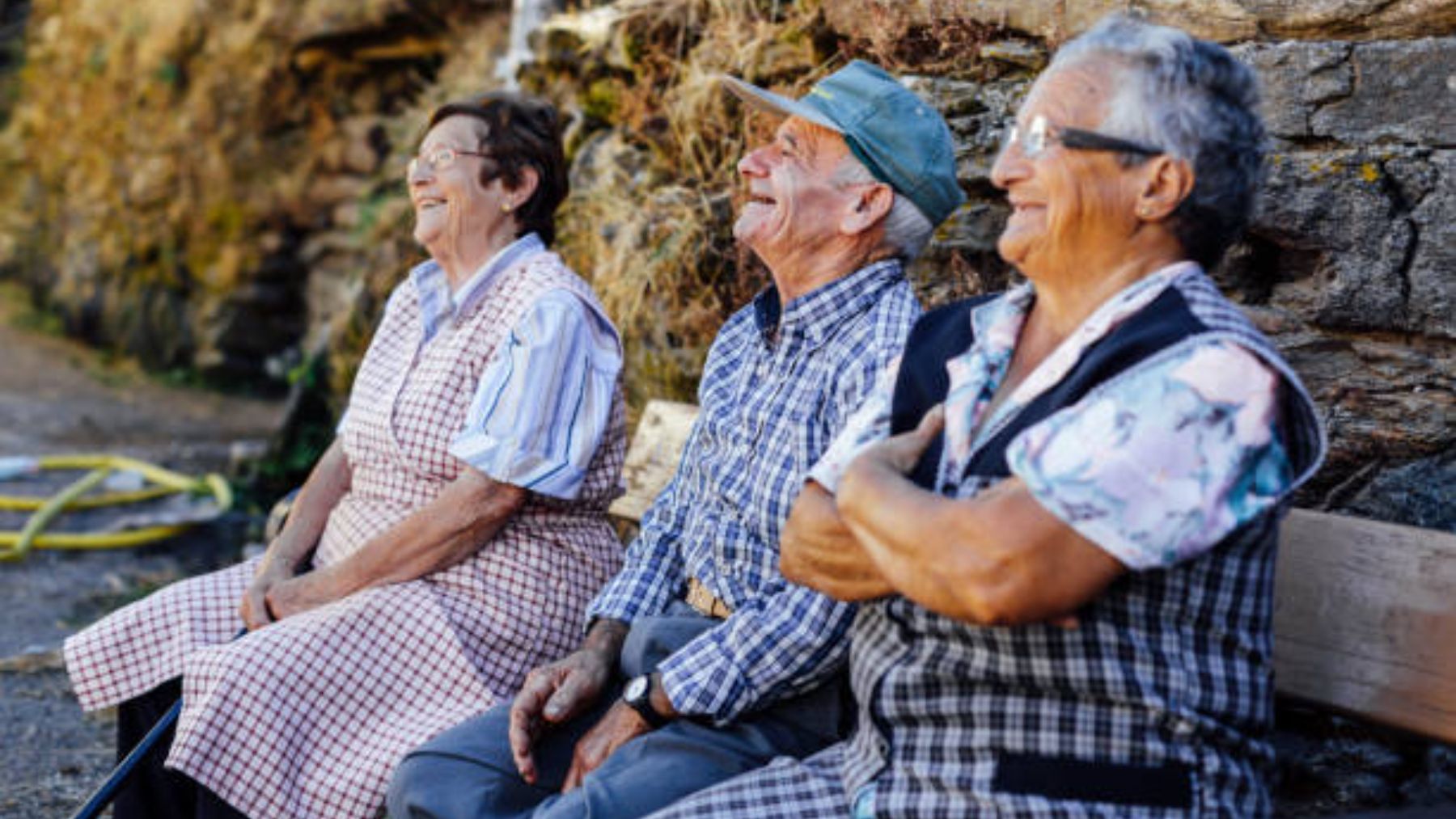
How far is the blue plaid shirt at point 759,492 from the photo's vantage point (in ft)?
7.61

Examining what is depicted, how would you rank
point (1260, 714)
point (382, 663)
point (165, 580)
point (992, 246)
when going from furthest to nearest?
point (165, 580)
point (992, 246)
point (382, 663)
point (1260, 714)

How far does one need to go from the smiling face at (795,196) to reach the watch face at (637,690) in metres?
0.78

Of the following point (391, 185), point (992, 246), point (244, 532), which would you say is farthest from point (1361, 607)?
point (391, 185)

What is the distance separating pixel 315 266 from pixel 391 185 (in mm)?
1458

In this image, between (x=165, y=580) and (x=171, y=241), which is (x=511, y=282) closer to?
(x=165, y=580)

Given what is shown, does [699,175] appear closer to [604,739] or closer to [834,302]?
[834,302]

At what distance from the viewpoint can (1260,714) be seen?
185 centimetres

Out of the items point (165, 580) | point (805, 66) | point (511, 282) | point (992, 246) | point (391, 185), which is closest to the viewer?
point (511, 282)

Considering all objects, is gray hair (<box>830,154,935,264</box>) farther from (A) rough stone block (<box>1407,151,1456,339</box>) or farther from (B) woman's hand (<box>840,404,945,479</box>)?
(A) rough stone block (<box>1407,151,1456,339</box>)

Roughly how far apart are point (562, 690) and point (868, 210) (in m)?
0.98

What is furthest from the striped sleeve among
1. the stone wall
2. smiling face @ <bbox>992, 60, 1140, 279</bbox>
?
smiling face @ <bbox>992, 60, 1140, 279</bbox>

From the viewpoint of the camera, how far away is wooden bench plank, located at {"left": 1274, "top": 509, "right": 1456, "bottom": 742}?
206cm

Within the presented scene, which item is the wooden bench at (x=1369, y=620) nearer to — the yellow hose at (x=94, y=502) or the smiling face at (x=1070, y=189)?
the smiling face at (x=1070, y=189)

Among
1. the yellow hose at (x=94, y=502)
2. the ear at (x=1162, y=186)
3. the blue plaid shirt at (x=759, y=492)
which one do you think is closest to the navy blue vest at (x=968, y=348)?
the ear at (x=1162, y=186)
